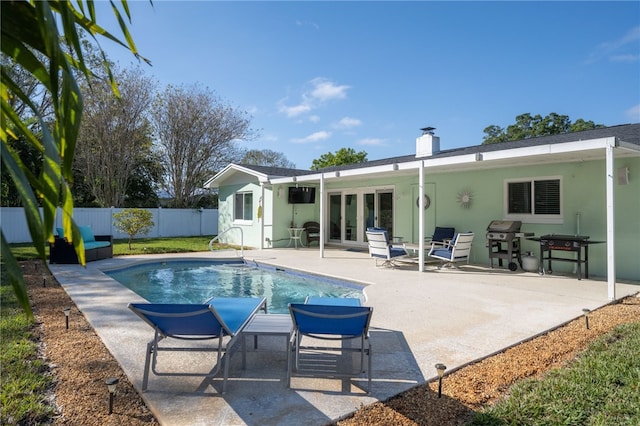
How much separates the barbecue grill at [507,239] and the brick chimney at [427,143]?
4.72m

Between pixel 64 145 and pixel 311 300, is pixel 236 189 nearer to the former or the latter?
pixel 311 300

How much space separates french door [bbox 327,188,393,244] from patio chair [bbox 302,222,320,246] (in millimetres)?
543

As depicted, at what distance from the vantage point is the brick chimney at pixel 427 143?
44.9 feet

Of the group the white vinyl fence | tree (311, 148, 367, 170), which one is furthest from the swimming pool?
tree (311, 148, 367, 170)

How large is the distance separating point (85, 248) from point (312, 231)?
819 centimetres

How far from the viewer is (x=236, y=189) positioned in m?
17.0

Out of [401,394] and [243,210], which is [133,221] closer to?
[243,210]

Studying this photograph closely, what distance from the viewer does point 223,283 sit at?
29.8 feet

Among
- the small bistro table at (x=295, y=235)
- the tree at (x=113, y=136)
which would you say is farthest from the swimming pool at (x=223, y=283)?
the tree at (x=113, y=136)

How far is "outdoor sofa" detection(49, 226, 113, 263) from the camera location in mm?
9984

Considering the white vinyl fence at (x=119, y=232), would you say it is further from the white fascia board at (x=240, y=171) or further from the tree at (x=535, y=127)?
the tree at (x=535, y=127)

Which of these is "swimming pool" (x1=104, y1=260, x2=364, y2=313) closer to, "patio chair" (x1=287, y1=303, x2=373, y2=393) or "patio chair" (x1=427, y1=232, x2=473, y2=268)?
"patio chair" (x1=427, y1=232, x2=473, y2=268)

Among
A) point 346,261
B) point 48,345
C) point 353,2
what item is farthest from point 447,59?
point 48,345

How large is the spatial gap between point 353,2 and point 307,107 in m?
12.3
